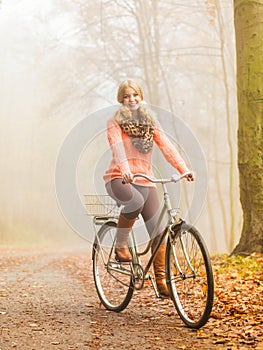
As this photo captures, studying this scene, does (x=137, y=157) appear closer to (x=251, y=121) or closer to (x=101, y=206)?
(x=101, y=206)

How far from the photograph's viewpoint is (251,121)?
27.3 feet

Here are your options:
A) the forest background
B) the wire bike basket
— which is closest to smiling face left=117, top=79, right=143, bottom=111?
the wire bike basket

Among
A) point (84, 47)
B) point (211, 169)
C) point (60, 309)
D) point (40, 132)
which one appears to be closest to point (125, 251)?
point (60, 309)

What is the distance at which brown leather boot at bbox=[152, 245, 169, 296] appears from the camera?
203 inches

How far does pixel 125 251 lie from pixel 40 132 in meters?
35.8

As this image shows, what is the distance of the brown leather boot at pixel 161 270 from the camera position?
16.9 feet

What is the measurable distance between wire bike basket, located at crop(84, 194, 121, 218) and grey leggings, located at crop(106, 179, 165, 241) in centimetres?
27

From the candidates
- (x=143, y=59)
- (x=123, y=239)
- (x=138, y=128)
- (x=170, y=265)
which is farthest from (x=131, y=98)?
(x=143, y=59)

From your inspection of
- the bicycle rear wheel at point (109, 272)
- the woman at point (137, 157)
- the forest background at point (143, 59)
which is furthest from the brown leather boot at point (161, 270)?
the forest background at point (143, 59)

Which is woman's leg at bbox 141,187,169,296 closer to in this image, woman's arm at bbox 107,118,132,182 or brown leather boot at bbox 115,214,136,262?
brown leather boot at bbox 115,214,136,262

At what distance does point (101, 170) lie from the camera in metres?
5.97

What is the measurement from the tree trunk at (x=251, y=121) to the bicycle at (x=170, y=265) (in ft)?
9.40

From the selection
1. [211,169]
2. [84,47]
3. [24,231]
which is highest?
[84,47]

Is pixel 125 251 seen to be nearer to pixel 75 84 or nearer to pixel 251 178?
pixel 251 178
